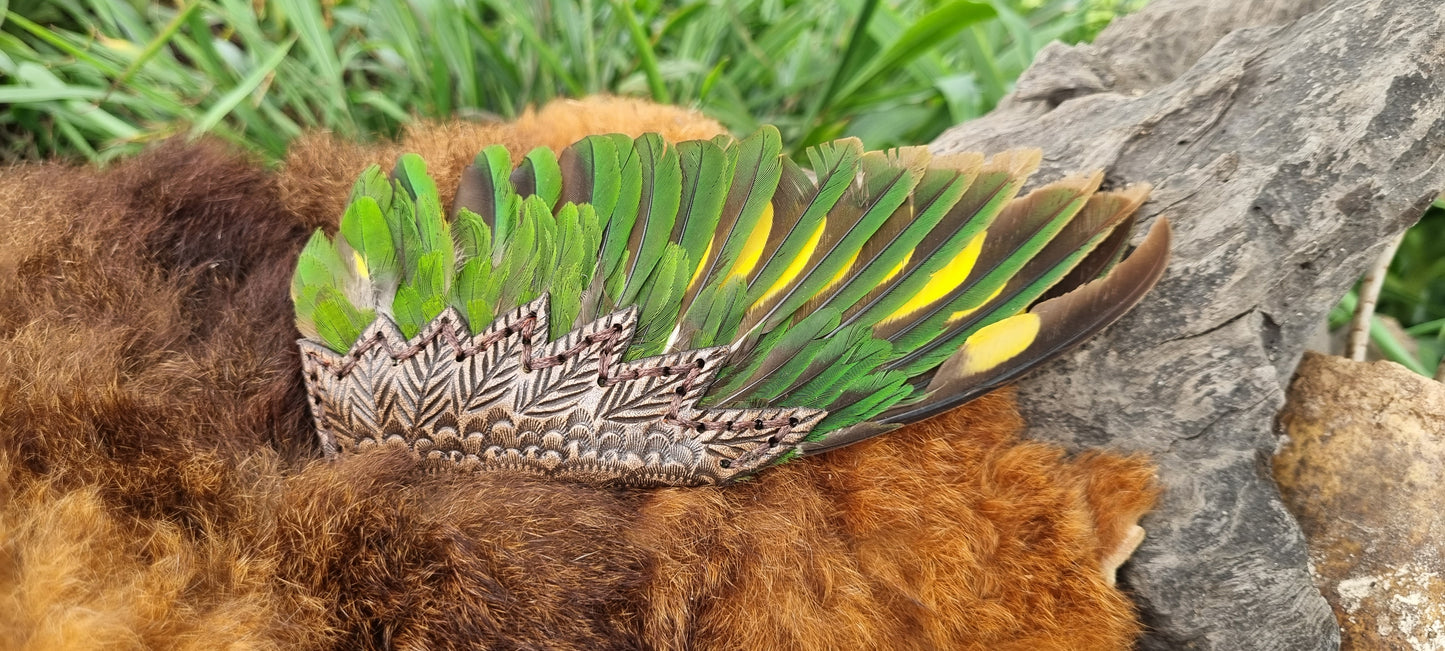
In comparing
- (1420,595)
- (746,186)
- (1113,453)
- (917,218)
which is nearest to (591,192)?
(746,186)

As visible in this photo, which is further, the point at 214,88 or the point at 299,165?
the point at 214,88

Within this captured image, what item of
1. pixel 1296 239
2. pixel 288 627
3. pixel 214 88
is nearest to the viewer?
pixel 288 627

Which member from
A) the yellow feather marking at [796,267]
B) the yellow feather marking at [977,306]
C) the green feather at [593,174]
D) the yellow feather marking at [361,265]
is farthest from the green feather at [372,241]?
the yellow feather marking at [977,306]

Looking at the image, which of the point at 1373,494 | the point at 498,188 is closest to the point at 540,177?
the point at 498,188

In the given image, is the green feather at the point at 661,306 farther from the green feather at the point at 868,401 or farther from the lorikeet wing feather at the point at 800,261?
the green feather at the point at 868,401

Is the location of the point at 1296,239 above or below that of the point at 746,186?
below

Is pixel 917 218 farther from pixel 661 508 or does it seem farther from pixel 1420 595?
pixel 1420 595

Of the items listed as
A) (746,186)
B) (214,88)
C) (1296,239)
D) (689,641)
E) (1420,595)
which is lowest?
(1420,595)

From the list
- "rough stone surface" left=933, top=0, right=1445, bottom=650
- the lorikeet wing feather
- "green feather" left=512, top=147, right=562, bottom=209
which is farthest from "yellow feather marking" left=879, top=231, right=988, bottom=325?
"green feather" left=512, top=147, right=562, bottom=209

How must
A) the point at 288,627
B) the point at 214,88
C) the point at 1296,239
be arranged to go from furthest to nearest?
the point at 214,88 → the point at 1296,239 → the point at 288,627

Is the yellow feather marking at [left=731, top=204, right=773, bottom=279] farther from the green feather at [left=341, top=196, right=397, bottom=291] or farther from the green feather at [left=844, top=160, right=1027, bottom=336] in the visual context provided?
the green feather at [left=341, top=196, right=397, bottom=291]
